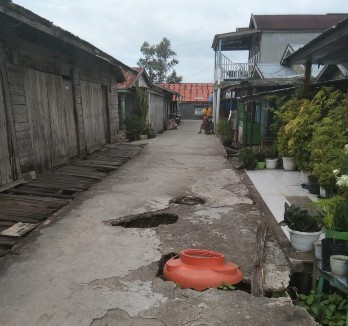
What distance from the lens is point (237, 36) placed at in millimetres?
19031

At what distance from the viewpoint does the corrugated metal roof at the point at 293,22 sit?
59.0 feet

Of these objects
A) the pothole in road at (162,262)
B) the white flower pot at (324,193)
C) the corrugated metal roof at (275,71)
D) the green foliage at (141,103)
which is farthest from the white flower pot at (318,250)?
the green foliage at (141,103)

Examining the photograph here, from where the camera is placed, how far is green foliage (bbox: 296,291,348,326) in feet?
8.96

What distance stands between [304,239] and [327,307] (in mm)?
708

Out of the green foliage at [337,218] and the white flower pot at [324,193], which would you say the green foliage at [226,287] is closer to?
the green foliage at [337,218]

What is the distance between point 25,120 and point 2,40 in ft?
4.94

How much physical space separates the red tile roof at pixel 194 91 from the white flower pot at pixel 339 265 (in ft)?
110

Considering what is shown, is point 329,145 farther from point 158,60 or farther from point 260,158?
point 158,60

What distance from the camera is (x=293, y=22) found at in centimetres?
1841

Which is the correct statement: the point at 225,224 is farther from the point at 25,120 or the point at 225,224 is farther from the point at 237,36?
the point at 237,36

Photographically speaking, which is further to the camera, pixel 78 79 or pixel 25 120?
pixel 78 79

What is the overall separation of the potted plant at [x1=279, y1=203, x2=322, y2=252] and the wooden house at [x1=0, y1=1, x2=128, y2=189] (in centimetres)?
479

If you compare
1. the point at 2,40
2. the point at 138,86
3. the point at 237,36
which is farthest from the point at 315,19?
the point at 2,40

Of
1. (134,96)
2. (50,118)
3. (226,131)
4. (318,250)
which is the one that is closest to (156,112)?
(134,96)
